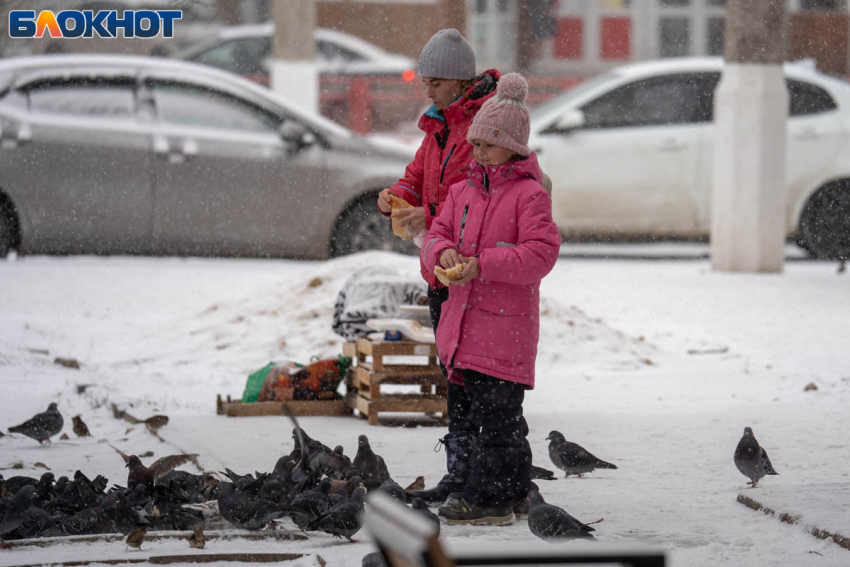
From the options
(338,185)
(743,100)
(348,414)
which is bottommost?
(348,414)

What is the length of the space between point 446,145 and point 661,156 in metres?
8.27

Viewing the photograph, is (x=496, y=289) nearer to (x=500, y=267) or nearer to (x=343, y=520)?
(x=500, y=267)

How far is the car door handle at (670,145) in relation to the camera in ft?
42.0

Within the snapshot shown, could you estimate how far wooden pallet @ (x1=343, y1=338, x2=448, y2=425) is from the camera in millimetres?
6617

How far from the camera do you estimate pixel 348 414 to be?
7047mm

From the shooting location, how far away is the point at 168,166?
11422 millimetres

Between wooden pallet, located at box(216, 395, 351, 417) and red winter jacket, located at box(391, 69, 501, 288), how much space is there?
2142 millimetres

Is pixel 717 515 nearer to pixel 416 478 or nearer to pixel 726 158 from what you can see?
pixel 416 478

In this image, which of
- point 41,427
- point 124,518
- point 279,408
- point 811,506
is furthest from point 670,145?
point 124,518

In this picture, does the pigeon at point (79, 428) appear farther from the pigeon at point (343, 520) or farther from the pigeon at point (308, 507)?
the pigeon at point (343, 520)

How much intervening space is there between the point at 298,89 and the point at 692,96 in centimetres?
573

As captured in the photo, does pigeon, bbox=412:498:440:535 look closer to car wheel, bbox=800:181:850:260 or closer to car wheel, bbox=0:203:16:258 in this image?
car wheel, bbox=0:203:16:258

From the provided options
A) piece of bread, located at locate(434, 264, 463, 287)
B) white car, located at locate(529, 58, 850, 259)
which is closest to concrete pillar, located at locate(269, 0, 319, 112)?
white car, located at locate(529, 58, 850, 259)

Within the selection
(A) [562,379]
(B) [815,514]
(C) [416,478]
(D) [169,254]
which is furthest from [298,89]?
(B) [815,514]
